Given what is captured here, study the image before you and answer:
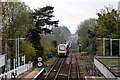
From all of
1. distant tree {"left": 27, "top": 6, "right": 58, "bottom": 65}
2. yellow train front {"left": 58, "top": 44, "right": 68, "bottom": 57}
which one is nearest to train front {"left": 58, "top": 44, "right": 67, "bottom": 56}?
yellow train front {"left": 58, "top": 44, "right": 68, "bottom": 57}

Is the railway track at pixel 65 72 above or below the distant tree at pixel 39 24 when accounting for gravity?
below

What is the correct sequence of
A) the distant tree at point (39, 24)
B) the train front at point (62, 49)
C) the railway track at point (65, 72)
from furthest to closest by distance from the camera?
the train front at point (62, 49) < the distant tree at point (39, 24) < the railway track at point (65, 72)

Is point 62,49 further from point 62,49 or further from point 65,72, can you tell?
point 65,72

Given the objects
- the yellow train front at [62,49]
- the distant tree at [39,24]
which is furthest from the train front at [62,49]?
the distant tree at [39,24]

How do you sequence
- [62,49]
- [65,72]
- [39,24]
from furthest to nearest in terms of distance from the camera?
[62,49], [39,24], [65,72]

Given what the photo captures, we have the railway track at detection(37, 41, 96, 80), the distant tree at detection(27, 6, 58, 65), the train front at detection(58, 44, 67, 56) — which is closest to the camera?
the railway track at detection(37, 41, 96, 80)

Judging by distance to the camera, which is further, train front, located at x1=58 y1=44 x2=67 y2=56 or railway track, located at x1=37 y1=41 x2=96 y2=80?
train front, located at x1=58 y1=44 x2=67 y2=56

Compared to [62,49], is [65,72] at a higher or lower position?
lower

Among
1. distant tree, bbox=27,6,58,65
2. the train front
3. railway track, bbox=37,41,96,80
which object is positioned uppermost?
distant tree, bbox=27,6,58,65

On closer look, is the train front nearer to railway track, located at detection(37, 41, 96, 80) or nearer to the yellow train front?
the yellow train front

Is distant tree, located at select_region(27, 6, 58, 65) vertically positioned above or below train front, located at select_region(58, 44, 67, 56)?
above

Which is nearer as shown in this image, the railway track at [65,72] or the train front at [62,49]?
the railway track at [65,72]

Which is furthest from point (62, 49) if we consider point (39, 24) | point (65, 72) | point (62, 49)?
point (65, 72)

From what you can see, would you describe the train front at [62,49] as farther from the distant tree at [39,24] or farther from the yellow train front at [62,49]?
the distant tree at [39,24]
